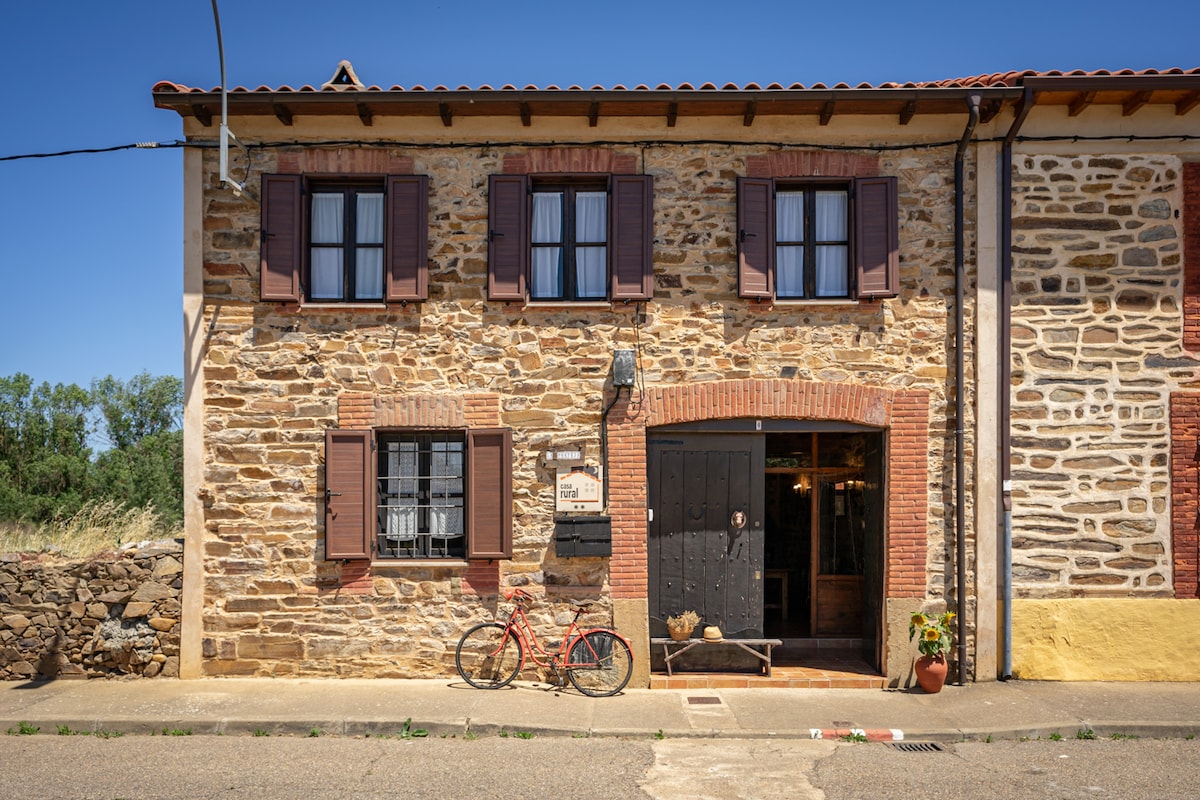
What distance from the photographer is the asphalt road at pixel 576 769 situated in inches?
243

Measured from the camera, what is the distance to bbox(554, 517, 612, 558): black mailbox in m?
8.90

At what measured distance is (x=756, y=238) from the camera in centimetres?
905

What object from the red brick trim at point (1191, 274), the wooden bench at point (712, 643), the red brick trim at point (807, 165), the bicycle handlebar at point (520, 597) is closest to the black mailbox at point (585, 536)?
the bicycle handlebar at point (520, 597)

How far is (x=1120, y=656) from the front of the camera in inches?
351

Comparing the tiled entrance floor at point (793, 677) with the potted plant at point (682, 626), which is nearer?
the tiled entrance floor at point (793, 677)

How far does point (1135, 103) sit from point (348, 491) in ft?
29.3

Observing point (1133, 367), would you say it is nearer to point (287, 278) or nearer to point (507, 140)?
point (507, 140)

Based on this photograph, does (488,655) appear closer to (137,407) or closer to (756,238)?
(756,238)

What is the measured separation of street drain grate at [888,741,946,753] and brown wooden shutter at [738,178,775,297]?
4.37m

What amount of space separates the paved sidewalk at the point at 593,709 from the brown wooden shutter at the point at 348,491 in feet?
4.67

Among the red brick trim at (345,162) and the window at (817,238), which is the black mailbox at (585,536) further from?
the red brick trim at (345,162)

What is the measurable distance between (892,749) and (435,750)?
376 cm

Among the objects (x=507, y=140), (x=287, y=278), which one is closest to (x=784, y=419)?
(x=507, y=140)

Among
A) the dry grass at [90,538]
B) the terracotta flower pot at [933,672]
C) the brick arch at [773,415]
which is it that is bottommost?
the terracotta flower pot at [933,672]
